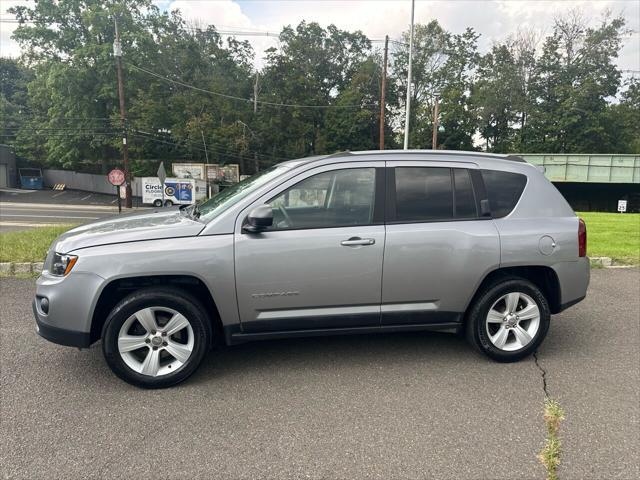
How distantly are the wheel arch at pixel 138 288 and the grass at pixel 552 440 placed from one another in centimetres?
241

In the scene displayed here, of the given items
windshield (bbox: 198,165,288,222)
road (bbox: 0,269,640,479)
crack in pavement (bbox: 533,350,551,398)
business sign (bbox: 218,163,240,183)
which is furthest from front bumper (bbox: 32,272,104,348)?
business sign (bbox: 218,163,240,183)

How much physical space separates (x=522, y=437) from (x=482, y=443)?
0.29 m

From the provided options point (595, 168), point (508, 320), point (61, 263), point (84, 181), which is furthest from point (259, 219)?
point (84, 181)

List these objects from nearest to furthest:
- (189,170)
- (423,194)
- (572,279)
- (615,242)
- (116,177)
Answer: (423,194)
(572,279)
(615,242)
(116,177)
(189,170)

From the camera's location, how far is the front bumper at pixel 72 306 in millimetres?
3154

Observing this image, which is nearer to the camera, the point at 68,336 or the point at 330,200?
the point at 68,336

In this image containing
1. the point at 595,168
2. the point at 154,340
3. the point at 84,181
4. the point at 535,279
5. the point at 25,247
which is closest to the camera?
the point at 154,340

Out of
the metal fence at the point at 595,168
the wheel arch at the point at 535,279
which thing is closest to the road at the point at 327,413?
the wheel arch at the point at 535,279

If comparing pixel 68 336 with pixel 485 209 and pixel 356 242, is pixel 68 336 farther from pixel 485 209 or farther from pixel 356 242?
pixel 485 209

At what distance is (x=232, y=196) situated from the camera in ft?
12.6

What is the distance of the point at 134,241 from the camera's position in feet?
10.7

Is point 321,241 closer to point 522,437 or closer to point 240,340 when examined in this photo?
point 240,340

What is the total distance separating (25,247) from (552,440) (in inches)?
327

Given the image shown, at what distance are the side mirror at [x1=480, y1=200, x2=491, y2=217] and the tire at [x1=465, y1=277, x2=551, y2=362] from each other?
59 cm
